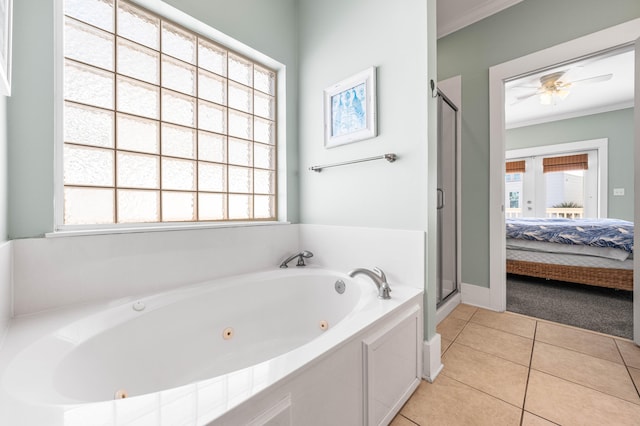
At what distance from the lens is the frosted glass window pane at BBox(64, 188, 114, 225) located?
4.06 feet

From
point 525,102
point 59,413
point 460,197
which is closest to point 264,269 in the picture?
point 59,413

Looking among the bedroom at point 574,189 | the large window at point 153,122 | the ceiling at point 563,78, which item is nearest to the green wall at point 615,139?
the bedroom at point 574,189

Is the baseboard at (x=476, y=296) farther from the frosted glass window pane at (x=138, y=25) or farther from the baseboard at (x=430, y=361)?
the frosted glass window pane at (x=138, y=25)

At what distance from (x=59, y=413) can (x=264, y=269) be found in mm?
1309

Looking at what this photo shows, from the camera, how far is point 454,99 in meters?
2.49

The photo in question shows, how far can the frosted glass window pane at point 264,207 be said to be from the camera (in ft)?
6.56

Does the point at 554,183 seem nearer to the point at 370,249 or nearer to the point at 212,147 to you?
the point at 370,249

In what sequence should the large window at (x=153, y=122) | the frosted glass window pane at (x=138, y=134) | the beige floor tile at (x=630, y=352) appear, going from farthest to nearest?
the beige floor tile at (x=630, y=352)
the frosted glass window pane at (x=138, y=134)
the large window at (x=153, y=122)

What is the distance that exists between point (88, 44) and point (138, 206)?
83cm

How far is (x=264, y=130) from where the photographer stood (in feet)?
6.73

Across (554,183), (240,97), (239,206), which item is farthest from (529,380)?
(554,183)

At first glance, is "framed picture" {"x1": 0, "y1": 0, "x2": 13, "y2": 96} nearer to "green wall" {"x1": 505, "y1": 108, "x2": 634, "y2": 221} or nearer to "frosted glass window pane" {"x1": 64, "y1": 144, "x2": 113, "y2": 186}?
"frosted glass window pane" {"x1": 64, "y1": 144, "x2": 113, "y2": 186}

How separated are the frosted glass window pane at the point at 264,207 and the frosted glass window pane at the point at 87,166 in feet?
2.92

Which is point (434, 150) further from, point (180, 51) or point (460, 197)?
point (180, 51)
